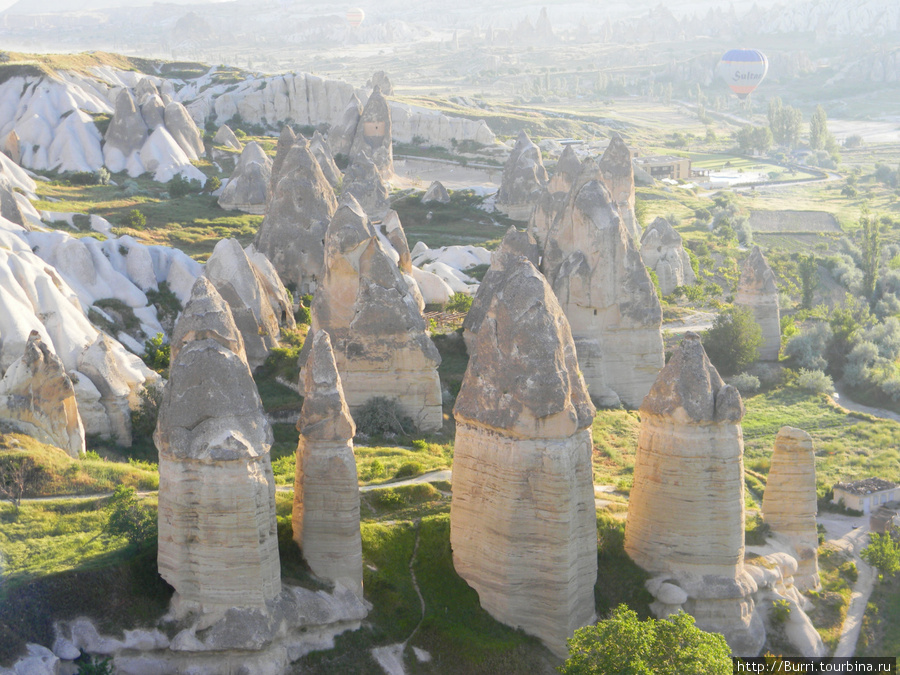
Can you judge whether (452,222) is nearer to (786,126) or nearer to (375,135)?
(375,135)

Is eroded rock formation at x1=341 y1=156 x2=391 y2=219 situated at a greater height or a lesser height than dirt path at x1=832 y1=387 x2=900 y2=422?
greater

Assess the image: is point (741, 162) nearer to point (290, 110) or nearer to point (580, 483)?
point (290, 110)

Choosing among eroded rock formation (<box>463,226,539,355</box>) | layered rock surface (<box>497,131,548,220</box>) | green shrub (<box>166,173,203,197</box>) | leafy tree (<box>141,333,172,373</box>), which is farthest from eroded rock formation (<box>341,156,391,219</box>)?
leafy tree (<box>141,333,172,373</box>)

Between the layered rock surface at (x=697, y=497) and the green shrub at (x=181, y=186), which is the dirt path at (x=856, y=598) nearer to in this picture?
the layered rock surface at (x=697, y=497)

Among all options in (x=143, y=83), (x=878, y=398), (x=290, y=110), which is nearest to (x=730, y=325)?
(x=878, y=398)

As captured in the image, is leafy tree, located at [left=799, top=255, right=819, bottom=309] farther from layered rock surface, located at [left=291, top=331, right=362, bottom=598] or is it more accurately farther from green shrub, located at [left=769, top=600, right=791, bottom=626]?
layered rock surface, located at [left=291, top=331, right=362, bottom=598]
